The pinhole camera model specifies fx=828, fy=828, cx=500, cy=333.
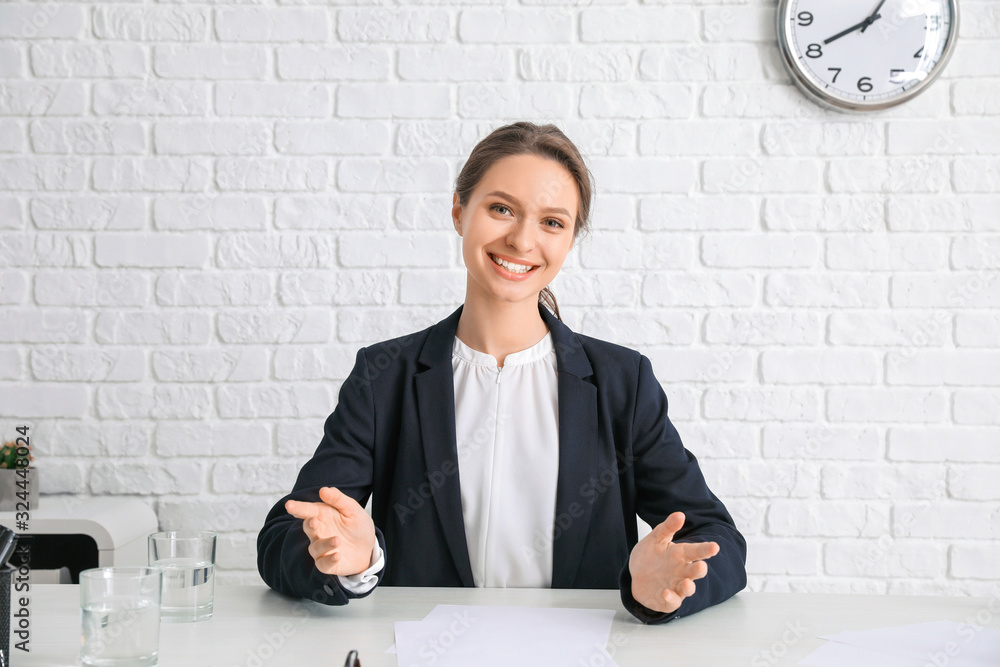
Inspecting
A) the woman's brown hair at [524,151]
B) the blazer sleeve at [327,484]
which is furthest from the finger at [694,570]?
the woman's brown hair at [524,151]

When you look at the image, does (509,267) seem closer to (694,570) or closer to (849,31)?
(694,570)

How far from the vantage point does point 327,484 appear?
1.30 metres

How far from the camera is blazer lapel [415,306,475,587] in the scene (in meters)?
1.31

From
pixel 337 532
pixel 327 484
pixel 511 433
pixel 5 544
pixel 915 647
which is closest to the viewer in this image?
pixel 5 544

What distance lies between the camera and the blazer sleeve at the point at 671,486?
119cm

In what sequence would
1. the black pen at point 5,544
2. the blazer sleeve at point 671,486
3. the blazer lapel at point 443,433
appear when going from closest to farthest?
the black pen at point 5,544, the blazer sleeve at point 671,486, the blazer lapel at point 443,433

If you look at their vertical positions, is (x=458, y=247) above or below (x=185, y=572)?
above

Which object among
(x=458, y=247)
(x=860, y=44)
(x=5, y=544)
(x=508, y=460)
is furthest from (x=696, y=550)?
(x=860, y=44)

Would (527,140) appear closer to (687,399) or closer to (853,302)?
(687,399)

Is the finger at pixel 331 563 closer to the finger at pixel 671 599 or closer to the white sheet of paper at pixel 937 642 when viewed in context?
the finger at pixel 671 599

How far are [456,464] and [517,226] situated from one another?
405 millimetres

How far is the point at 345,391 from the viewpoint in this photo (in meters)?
1.39

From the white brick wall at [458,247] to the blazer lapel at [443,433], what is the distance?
0.57 m

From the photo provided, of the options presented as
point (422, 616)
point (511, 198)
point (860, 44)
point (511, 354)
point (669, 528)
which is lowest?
point (422, 616)
